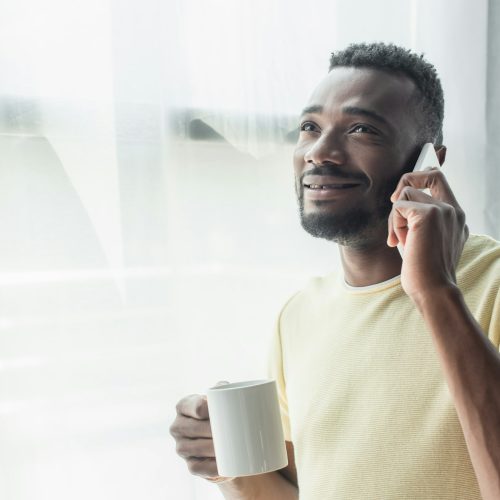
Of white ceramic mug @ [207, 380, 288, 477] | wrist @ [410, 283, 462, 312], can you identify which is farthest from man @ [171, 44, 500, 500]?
white ceramic mug @ [207, 380, 288, 477]

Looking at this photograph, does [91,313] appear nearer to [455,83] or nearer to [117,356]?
[117,356]

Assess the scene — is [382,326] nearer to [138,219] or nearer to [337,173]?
[337,173]

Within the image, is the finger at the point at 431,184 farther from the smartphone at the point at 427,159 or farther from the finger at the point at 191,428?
the finger at the point at 191,428

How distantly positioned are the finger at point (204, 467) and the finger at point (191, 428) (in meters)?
0.04

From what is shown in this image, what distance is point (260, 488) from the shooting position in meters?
1.15

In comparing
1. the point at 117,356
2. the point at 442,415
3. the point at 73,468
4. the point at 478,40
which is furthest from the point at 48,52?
the point at 478,40

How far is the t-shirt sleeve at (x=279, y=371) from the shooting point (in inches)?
47.9

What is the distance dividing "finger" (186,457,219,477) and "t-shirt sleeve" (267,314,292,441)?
18cm

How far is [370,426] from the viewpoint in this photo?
98cm

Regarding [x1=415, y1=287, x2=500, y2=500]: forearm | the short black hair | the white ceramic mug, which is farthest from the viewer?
the short black hair

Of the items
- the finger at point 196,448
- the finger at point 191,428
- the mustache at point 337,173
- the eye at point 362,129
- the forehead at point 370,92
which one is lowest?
the finger at point 196,448

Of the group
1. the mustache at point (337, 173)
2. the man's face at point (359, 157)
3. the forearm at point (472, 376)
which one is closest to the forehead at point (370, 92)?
the man's face at point (359, 157)

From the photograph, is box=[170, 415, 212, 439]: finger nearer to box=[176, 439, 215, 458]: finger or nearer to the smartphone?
box=[176, 439, 215, 458]: finger

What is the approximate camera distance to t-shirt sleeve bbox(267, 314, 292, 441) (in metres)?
1.22
